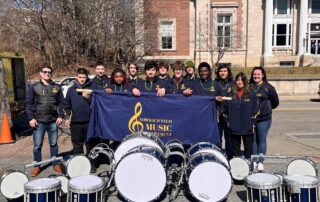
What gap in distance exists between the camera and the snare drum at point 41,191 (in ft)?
16.3

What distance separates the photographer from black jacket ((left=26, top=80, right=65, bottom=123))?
7.04m

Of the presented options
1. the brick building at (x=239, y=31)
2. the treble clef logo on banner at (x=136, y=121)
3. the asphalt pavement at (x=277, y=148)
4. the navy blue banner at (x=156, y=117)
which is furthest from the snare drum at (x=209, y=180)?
the brick building at (x=239, y=31)

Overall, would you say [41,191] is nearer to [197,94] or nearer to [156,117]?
[156,117]

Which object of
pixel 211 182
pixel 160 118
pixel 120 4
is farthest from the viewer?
pixel 120 4

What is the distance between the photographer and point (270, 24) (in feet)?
122

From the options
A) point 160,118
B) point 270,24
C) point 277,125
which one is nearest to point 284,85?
point 277,125

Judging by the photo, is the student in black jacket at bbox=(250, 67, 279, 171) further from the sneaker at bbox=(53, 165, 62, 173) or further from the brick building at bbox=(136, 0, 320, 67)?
the brick building at bbox=(136, 0, 320, 67)

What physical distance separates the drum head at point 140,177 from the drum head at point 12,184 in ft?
5.04

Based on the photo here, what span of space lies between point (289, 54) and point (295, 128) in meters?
28.1

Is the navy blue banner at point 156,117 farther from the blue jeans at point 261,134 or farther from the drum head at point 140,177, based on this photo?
the drum head at point 140,177

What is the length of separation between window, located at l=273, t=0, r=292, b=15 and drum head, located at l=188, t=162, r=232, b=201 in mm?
37204

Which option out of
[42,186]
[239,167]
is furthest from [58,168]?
[239,167]

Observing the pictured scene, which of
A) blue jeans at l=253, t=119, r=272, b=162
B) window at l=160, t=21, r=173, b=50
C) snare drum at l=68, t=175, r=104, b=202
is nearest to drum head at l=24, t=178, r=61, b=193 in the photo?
snare drum at l=68, t=175, r=104, b=202

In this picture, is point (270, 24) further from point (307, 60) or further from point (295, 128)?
point (295, 128)
